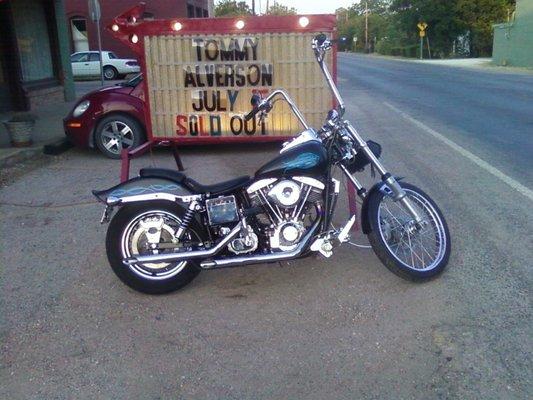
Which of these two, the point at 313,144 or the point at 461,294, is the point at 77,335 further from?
the point at 461,294

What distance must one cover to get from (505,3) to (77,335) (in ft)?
188

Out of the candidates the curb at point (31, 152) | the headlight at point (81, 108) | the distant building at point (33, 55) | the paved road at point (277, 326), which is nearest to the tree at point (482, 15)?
the distant building at point (33, 55)

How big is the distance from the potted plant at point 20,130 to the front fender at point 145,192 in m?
6.61

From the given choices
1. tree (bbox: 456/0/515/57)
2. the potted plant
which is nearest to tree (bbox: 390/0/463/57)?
tree (bbox: 456/0/515/57)

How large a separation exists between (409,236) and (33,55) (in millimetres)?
14119

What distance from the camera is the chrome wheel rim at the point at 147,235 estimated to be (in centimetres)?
451

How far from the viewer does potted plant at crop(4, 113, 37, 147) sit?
10.4 metres

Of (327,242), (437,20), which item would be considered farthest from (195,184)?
(437,20)

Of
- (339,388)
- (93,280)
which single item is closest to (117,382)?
(339,388)

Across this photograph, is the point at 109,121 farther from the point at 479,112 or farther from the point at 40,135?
the point at 479,112

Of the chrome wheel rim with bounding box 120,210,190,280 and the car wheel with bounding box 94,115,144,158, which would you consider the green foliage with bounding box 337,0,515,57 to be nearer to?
the car wheel with bounding box 94,115,144,158

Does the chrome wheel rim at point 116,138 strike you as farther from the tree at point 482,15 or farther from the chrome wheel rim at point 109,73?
the tree at point 482,15

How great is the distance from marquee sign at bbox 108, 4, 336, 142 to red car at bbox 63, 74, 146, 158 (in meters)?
0.61

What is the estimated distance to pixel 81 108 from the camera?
393 inches
